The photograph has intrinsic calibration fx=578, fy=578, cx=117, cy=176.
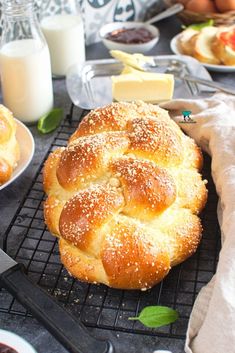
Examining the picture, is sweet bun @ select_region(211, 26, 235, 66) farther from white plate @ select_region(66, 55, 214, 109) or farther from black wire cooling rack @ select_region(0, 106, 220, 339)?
black wire cooling rack @ select_region(0, 106, 220, 339)

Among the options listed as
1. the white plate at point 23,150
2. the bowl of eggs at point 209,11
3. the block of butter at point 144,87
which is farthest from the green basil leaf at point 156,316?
the bowl of eggs at point 209,11

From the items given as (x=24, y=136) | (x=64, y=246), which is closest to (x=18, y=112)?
(x=24, y=136)

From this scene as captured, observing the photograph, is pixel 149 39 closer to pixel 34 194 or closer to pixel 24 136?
pixel 24 136

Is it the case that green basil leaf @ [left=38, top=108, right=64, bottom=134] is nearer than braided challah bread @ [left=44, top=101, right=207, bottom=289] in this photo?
No

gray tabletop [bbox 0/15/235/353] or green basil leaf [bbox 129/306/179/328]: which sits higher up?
green basil leaf [bbox 129/306/179/328]

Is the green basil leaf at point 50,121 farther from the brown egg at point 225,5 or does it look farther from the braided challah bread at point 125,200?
the brown egg at point 225,5

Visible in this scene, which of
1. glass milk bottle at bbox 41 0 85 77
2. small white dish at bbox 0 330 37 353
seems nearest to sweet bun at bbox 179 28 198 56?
glass milk bottle at bbox 41 0 85 77
